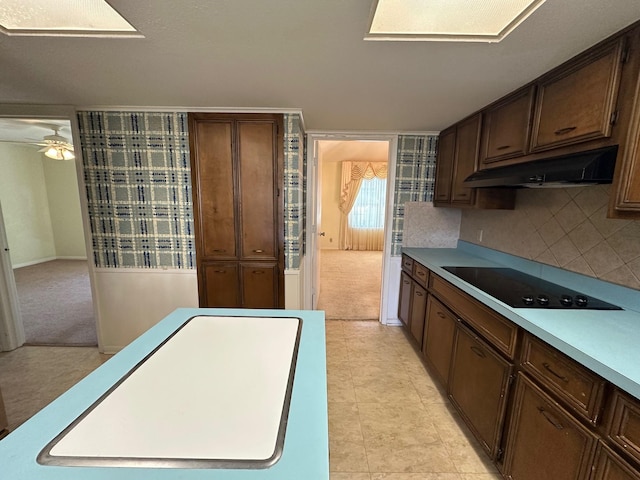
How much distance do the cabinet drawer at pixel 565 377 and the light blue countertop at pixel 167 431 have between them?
93 cm

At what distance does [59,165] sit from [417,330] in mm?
7755

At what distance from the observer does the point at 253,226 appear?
7.65 ft

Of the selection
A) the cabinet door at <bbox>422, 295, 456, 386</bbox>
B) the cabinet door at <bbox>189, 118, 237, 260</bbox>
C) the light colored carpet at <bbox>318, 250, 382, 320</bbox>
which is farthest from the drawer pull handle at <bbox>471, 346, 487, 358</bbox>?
the cabinet door at <bbox>189, 118, 237, 260</bbox>

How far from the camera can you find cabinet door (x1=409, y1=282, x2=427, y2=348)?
2346 millimetres

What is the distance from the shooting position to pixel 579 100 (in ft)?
4.15

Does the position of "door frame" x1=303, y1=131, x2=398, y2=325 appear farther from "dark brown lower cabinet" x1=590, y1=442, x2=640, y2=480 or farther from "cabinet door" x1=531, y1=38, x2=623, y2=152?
"dark brown lower cabinet" x1=590, y1=442, x2=640, y2=480

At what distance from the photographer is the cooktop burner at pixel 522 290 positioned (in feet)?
4.34

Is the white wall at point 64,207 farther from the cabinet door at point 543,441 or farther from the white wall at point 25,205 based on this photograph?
the cabinet door at point 543,441

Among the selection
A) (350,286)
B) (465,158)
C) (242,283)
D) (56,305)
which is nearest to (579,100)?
(465,158)

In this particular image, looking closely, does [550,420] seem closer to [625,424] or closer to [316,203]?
[625,424]

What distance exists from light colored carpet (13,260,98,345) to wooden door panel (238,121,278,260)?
195 cm

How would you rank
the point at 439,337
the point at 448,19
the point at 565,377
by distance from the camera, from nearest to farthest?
the point at 565,377
the point at 448,19
the point at 439,337

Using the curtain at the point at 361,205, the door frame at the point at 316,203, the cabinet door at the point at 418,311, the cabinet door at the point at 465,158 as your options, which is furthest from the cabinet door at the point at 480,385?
the curtain at the point at 361,205

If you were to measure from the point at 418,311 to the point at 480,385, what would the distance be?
968 millimetres
